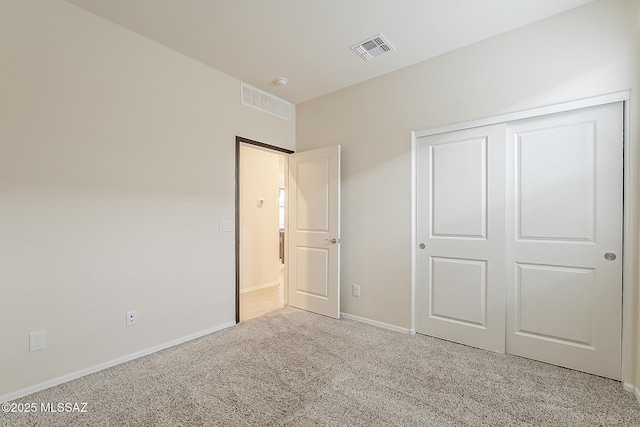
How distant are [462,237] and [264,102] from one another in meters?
2.65

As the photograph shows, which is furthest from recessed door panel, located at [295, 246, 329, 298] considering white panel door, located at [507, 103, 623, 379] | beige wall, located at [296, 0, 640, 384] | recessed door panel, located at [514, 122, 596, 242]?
recessed door panel, located at [514, 122, 596, 242]

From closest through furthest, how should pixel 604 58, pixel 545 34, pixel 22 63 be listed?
pixel 22 63, pixel 604 58, pixel 545 34

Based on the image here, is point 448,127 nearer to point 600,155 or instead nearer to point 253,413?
point 600,155

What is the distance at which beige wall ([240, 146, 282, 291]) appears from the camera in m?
4.76

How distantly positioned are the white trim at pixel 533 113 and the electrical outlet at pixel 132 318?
3009 mm

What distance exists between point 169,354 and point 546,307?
310 cm

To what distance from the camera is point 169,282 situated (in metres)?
2.70

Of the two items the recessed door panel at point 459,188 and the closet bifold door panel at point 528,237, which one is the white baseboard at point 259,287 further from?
the recessed door panel at point 459,188

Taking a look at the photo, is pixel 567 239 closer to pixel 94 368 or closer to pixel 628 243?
pixel 628 243

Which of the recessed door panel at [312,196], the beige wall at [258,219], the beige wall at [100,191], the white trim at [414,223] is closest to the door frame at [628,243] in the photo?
the white trim at [414,223]

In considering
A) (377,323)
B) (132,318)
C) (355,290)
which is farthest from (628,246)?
(132,318)

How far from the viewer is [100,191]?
7.49 ft

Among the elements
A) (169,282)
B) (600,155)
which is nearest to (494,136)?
(600,155)

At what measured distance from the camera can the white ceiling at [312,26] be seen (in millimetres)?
2156
